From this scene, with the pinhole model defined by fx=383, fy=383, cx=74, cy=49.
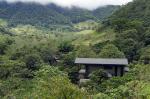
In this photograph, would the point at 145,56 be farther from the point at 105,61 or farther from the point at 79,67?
the point at 79,67

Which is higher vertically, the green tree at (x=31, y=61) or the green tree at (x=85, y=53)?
the green tree at (x=85, y=53)

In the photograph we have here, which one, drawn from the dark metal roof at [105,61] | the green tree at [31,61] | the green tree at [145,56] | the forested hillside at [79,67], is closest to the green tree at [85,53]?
the forested hillside at [79,67]

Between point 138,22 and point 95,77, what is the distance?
29367 millimetres

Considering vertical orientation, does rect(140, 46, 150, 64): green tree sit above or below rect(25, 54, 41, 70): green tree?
above

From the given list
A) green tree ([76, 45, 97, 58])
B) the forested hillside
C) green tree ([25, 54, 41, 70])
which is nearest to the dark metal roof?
the forested hillside

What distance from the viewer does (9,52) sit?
247 ft

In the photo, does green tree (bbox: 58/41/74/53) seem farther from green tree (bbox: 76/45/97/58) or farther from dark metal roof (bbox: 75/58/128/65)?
dark metal roof (bbox: 75/58/128/65)

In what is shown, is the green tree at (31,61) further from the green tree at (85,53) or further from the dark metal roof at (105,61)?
the dark metal roof at (105,61)

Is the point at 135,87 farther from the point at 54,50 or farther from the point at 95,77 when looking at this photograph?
the point at 54,50

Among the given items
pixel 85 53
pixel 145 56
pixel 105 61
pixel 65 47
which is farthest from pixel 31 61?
pixel 145 56

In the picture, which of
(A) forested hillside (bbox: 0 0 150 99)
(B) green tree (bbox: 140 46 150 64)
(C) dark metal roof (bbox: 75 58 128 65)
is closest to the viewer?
(A) forested hillside (bbox: 0 0 150 99)

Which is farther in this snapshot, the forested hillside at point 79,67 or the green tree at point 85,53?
the green tree at point 85,53

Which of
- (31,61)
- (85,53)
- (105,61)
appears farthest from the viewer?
(85,53)

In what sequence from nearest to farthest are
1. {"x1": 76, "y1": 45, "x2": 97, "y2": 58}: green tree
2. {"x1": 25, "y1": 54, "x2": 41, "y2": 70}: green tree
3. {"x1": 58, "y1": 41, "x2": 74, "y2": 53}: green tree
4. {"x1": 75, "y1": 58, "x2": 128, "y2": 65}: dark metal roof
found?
1. {"x1": 75, "y1": 58, "x2": 128, "y2": 65}: dark metal roof
2. {"x1": 25, "y1": 54, "x2": 41, "y2": 70}: green tree
3. {"x1": 76, "y1": 45, "x2": 97, "y2": 58}: green tree
4. {"x1": 58, "y1": 41, "x2": 74, "y2": 53}: green tree
